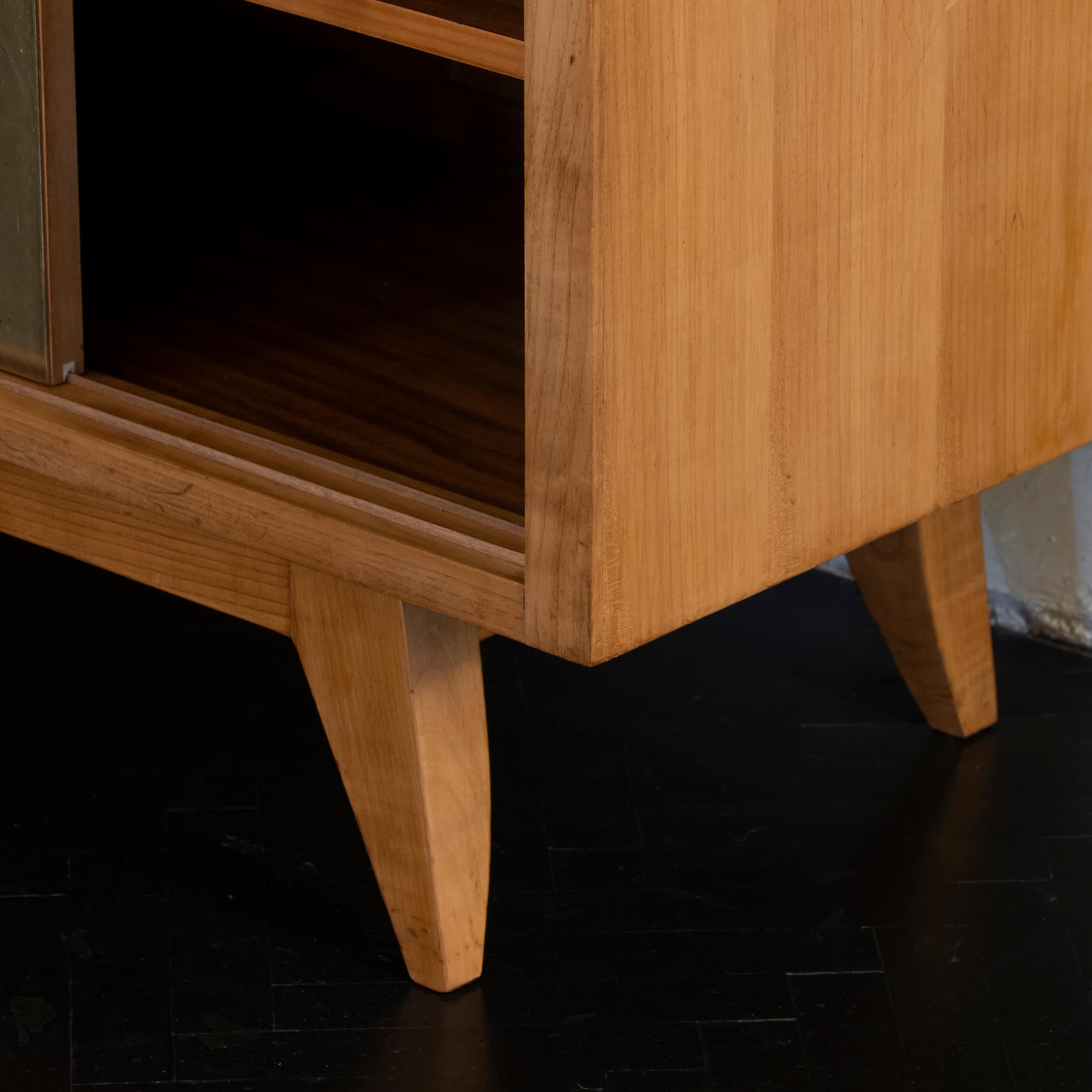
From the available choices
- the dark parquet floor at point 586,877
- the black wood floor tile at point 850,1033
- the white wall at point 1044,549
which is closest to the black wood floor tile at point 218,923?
the dark parquet floor at point 586,877

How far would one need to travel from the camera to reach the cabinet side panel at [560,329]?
0.95 metres

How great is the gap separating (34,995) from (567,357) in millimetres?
586

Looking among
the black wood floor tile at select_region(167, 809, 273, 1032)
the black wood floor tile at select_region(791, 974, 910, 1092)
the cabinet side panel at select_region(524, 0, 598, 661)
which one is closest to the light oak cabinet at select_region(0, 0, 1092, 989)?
Answer: the cabinet side panel at select_region(524, 0, 598, 661)

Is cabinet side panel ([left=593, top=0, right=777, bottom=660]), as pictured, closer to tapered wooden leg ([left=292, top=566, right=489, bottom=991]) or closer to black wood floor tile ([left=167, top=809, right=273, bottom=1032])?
tapered wooden leg ([left=292, top=566, right=489, bottom=991])

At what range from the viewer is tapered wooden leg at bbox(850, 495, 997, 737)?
1.52 metres

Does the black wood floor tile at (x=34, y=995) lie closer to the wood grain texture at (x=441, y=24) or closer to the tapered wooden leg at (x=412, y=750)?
the tapered wooden leg at (x=412, y=750)

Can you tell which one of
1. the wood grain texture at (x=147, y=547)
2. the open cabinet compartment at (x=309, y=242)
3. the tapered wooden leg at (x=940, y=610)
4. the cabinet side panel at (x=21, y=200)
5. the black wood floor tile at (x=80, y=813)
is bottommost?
the black wood floor tile at (x=80, y=813)

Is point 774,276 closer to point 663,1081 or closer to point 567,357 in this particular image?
point 567,357

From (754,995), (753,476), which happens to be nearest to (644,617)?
(753,476)

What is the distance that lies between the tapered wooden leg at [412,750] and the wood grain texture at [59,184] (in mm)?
211

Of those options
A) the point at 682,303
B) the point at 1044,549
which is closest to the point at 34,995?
the point at 682,303

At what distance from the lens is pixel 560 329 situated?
99 centimetres

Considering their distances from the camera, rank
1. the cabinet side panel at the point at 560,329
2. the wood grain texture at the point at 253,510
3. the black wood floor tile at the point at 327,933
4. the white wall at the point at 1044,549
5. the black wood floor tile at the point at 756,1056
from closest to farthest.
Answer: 1. the cabinet side panel at the point at 560,329
2. the wood grain texture at the point at 253,510
3. the black wood floor tile at the point at 756,1056
4. the black wood floor tile at the point at 327,933
5. the white wall at the point at 1044,549

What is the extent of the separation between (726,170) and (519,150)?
2.10ft
